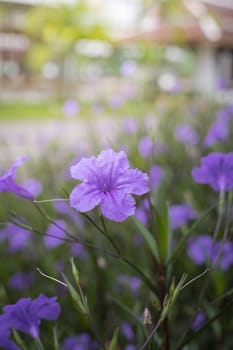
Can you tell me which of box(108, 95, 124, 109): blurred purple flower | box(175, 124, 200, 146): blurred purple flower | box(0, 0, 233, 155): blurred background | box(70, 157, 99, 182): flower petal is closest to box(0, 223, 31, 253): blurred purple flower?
box(175, 124, 200, 146): blurred purple flower

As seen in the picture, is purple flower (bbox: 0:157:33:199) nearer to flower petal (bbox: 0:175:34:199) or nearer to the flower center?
flower petal (bbox: 0:175:34:199)

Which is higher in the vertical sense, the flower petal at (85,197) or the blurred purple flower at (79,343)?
the flower petal at (85,197)

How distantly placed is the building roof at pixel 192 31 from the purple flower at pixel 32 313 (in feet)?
34.1

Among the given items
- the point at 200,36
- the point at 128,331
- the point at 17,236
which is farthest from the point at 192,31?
the point at 128,331

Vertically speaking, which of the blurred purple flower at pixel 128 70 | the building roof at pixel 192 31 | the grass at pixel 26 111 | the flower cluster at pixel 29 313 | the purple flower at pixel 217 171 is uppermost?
the building roof at pixel 192 31

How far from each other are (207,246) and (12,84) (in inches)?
612

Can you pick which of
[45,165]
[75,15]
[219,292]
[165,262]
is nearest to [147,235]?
[165,262]

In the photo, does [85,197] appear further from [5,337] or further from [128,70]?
[128,70]

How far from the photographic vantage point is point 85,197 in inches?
20.6

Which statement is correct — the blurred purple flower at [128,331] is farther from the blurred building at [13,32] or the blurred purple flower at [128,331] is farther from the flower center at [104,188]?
the blurred building at [13,32]

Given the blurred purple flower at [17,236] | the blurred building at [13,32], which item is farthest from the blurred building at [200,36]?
the blurred purple flower at [17,236]

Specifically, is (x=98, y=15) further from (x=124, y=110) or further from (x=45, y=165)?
(x=45, y=165)

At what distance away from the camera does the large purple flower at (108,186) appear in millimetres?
513

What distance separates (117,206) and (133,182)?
1.3 inches
